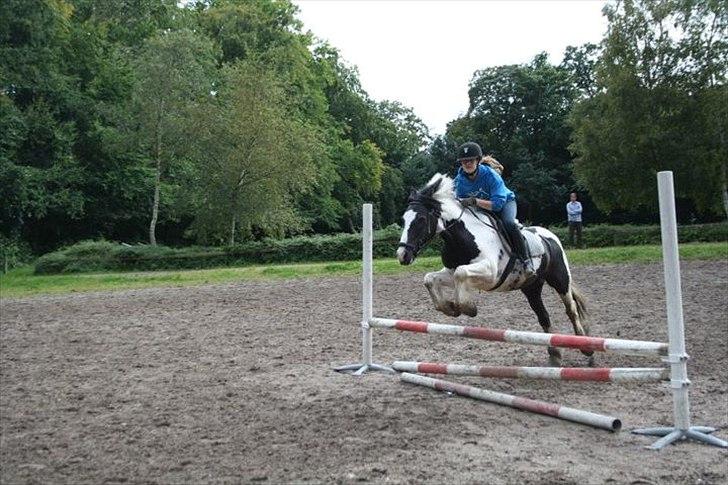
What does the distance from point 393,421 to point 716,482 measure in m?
2.34

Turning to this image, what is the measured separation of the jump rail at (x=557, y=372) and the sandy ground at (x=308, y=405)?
262 mm

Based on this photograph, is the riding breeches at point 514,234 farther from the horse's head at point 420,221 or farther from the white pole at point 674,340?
the white pole at point 674,340

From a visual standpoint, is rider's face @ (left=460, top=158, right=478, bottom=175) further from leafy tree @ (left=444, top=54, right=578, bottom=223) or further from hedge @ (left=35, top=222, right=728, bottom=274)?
leafy tree @ (left=444, top=54, right=578, bottom=223)

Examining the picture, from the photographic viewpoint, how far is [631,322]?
10422 millimetres

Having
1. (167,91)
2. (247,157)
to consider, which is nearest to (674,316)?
(247,157)

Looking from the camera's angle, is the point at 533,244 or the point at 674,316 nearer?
the point at 674,316

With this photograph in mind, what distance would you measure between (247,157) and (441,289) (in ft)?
74.6

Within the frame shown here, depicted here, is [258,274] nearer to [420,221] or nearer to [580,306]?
[580,306]

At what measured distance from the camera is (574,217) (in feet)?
74.7

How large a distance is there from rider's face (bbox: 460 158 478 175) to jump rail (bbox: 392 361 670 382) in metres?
1.98

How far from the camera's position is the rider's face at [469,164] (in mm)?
7043

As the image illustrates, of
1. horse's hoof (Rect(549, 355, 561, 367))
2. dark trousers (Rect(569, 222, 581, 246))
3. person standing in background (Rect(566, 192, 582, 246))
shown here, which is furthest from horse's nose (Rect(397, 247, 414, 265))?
dark trousers (Rect(569, 222, 581, 246))

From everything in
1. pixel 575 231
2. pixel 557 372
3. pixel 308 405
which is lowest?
pixel 308 405

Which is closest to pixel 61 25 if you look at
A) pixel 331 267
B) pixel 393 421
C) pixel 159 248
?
pixel 159 248
